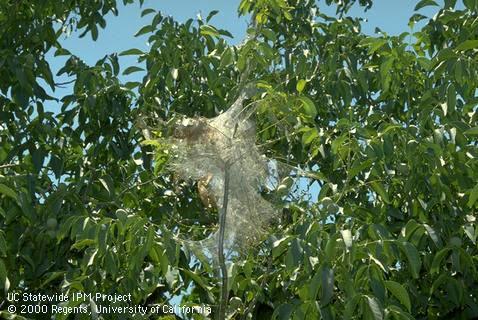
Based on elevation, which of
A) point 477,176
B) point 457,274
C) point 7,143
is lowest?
point 457,274

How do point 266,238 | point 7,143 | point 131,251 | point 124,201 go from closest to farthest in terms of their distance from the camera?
1. point 131,251
2. point 266,238
3. point 124,201
4. point 7,143

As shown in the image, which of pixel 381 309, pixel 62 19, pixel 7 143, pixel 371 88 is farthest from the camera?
pixel 62 19

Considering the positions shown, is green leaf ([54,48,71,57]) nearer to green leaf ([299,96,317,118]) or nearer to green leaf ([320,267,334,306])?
green leaf ([299,96,317,118])

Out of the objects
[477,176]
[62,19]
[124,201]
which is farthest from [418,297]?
[62,19]

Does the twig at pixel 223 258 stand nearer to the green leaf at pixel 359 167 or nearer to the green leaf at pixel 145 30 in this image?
the green leaf at pixel 359 167

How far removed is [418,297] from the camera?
2.99m

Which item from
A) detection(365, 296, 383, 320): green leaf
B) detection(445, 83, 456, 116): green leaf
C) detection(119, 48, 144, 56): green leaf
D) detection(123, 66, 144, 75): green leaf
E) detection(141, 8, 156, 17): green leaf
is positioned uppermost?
detection(141, 8, 156, 17): green leaf

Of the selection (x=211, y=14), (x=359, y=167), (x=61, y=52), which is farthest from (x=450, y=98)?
(x=61, y=52)

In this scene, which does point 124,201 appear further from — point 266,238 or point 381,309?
point 381,309

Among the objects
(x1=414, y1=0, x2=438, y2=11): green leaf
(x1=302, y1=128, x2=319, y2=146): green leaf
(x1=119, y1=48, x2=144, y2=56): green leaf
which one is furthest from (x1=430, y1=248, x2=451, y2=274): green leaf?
(x1=119, y1=48, x2=144, y2=56): green leaf

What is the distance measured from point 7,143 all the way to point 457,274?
5.97 feet

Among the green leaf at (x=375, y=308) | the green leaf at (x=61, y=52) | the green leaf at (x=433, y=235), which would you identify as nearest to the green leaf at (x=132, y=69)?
the green leaf at (x=61, y=52)

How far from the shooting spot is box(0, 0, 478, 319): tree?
262 cm

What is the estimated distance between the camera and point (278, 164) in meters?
3.04
